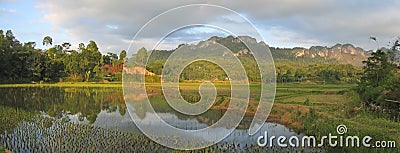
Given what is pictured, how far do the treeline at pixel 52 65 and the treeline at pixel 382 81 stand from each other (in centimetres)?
2472

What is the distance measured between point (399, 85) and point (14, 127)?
1428cm

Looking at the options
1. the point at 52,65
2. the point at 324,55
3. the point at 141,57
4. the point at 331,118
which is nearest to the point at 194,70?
the point at 141,57

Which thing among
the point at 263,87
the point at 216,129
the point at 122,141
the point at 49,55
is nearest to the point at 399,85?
the point at 216,129

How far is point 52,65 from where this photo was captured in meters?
39.5

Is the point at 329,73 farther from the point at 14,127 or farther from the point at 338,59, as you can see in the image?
the point at 14,127

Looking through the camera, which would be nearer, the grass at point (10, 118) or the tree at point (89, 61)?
the grass at point (10, 118)

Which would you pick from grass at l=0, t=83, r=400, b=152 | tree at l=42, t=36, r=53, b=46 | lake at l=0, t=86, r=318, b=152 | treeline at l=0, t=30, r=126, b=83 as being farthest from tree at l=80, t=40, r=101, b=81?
grass at l=0, t=83, r=400, b=152

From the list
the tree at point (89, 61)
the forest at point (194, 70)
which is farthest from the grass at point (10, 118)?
the tree at point (89, 61)

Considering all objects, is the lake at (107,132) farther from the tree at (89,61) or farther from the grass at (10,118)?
the tree at (89,61)

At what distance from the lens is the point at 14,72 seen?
37.9m

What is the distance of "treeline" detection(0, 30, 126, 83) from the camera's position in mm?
37594

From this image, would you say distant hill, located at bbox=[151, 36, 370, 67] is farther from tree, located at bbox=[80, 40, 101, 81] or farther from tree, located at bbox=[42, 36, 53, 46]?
tree, located at bbox=[42, 36, 53, 46]

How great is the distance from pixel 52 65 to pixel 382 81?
36.1m

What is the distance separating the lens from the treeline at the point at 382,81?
43.5ft
